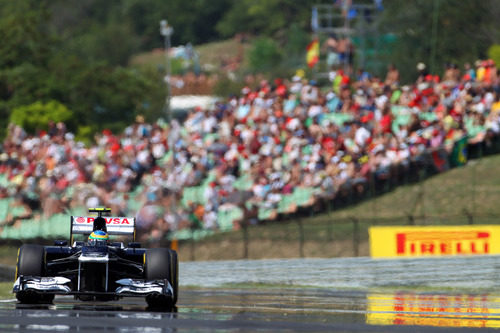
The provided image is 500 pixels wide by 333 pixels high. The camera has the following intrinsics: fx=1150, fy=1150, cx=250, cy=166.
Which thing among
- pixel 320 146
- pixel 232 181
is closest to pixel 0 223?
pixel 232 181

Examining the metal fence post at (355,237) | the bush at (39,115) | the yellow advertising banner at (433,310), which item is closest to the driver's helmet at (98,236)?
the yellow advertising banner at (433,310)

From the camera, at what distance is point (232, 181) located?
28594 millimetres

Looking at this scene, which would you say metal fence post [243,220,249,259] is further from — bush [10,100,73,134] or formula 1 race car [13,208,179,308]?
bush [10,100,73,134]

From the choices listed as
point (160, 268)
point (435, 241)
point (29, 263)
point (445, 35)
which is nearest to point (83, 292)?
point (29, 263)

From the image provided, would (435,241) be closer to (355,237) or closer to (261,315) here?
Answer: (355,237)

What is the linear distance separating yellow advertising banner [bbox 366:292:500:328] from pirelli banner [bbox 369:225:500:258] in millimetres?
2659

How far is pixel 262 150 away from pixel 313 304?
1407cm

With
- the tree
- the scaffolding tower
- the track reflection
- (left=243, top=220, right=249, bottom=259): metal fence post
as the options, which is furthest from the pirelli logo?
the scaffolding tower

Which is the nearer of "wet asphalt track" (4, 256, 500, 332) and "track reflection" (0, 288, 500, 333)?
"track reflection" (0, 288, 500, 333)

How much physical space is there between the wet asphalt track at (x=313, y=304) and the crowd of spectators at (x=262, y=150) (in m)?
5.33

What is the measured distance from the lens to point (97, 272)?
512 inches

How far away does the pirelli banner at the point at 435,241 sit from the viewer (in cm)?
2100

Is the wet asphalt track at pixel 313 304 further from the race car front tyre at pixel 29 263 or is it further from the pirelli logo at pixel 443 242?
the pirelli logo at pixel 443 242

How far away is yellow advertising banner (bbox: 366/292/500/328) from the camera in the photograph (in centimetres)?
1212
